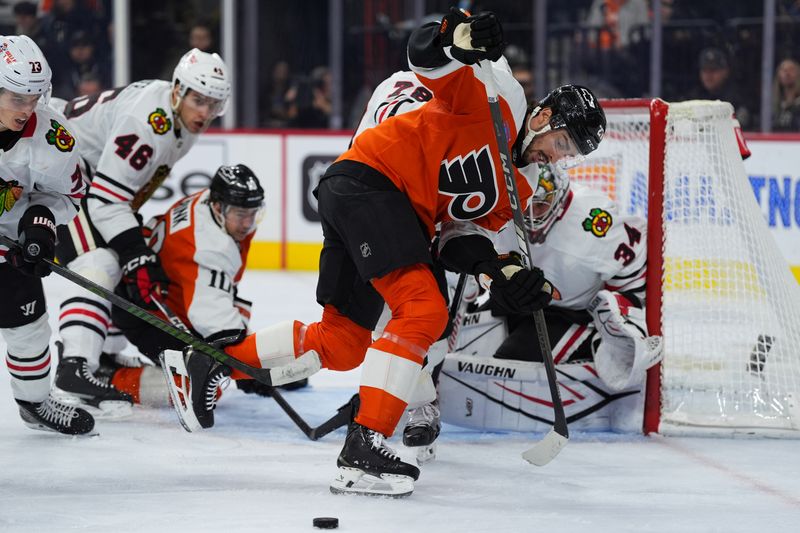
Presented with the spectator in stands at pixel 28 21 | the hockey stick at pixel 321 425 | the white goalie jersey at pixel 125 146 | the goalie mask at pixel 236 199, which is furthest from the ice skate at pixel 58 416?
the spectator in stands at pixel 28 21

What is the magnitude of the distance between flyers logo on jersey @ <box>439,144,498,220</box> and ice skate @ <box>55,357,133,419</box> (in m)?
1.25

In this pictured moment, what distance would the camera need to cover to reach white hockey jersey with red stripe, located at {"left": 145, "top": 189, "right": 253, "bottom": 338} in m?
3.40

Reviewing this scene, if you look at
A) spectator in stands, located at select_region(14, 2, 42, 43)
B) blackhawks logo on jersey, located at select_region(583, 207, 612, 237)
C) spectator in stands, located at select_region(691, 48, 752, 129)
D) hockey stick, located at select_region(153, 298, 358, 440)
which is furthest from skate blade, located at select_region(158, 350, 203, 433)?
spectator in stands, located at select_region(14, 2, 42, 43)

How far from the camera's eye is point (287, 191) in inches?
260

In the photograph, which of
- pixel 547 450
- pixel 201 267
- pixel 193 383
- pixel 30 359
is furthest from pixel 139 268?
pixel 547 450

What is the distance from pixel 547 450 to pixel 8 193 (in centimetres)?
141

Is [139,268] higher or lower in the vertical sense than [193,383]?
higher

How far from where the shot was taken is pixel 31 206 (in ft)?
9.36

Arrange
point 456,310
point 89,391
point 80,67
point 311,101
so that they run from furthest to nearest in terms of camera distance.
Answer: point 311,101 < point 80,67 < point 89,391 < point 456,310

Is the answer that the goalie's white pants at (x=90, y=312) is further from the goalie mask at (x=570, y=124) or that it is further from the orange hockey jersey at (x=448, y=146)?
the goalie mask at (x=570, y=124)

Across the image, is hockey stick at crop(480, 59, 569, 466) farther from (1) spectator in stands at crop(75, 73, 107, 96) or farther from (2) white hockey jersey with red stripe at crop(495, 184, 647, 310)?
(1) spectator in stands at crop(75, 73, 107, 96)

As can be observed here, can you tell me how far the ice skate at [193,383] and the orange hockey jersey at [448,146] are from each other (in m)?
0.64

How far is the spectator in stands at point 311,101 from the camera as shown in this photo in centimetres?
761

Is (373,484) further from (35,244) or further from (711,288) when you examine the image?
(711,288)
